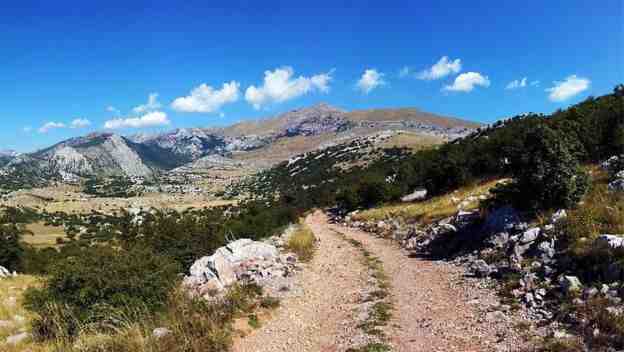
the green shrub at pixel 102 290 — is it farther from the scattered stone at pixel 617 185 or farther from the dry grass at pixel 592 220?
the scattered stone at pixel 617 185

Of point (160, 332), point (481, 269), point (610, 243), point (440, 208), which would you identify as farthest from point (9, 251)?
point (610, 243)

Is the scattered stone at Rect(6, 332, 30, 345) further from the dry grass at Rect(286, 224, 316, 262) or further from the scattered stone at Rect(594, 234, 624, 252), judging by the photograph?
the scattered stone at Rect(594, 234, 624, 252)

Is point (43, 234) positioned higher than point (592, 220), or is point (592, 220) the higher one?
point (592, 220)

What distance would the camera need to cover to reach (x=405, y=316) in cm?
1324

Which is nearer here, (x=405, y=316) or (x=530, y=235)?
(x=405, y=316)

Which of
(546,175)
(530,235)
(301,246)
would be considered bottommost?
(301,246)

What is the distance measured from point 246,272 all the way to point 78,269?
7.44 meters

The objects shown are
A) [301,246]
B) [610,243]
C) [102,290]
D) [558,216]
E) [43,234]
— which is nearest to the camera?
[610,243]

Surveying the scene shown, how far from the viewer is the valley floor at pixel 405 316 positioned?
1101cm

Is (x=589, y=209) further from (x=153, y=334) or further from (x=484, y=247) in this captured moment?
(x=153, y=334)

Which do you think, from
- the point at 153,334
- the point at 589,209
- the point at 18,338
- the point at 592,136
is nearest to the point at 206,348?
the point at 153,334

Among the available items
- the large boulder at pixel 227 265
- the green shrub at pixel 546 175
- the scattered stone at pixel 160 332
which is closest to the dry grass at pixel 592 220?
the green shrub at pixel 546 175

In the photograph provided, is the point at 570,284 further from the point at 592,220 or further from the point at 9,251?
the point at 9,251

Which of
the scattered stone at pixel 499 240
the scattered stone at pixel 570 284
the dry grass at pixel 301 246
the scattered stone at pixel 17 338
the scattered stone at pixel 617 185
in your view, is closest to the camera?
the scattered stone at pixel 570 284
